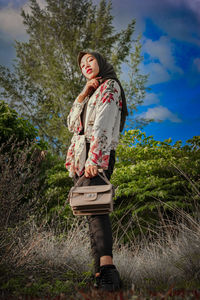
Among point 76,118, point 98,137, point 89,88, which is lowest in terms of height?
point 98,137

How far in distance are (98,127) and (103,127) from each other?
0.04 m

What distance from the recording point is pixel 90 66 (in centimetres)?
279

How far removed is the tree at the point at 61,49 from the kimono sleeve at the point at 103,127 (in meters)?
9.44

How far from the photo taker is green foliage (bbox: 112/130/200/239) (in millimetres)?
5043

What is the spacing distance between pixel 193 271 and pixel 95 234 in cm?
104

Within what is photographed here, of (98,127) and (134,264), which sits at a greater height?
(98,127)

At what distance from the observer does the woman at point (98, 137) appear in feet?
7.16

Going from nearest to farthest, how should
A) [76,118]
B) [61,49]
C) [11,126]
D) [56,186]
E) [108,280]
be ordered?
[108,280] < [76,118] < [11,126] < [56,186] < [61,49]

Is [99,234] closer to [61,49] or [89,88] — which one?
[89,88]

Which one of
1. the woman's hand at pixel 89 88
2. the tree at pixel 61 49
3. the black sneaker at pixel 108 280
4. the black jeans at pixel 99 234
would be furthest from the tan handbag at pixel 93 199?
the tree at pixel 61 49

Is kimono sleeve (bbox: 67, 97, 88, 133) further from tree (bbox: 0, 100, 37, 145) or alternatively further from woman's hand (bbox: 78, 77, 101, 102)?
tree (bbox: 0, 100, 37, 145)

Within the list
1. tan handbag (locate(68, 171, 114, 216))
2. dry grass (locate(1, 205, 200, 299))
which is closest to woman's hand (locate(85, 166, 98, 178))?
tan handbag (locate(68, 171, 114, 216))

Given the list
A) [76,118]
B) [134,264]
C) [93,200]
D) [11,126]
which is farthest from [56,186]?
[93,200]

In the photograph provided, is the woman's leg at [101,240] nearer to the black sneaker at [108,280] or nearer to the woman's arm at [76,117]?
the black sneaker at [108,280]
